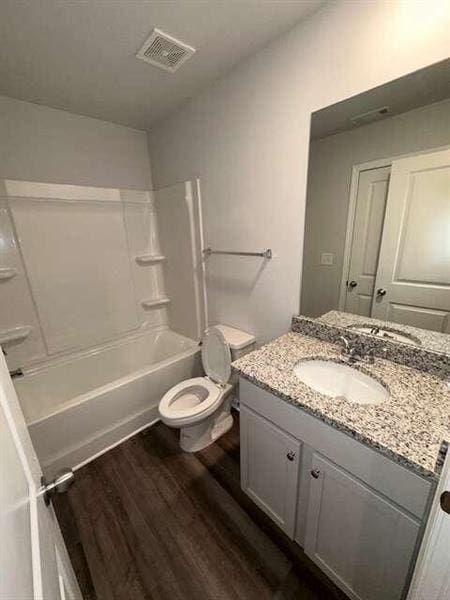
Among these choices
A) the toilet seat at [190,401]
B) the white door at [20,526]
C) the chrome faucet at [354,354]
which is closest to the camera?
the white door at [20,526]

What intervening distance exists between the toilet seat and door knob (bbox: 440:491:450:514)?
1273mm

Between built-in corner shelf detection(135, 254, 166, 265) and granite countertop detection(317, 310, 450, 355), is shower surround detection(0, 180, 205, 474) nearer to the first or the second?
built-in corner shelf detection(135, 254, 166, 265)

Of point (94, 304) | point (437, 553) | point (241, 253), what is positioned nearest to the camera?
point (437, 553)

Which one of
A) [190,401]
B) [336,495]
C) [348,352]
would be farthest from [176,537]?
[348,352]

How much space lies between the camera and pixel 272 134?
4.80 feet

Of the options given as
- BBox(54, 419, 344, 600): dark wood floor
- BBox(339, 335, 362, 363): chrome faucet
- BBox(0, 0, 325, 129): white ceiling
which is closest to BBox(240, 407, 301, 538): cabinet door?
BBox(54, 419, 344, 600): dark wood floor

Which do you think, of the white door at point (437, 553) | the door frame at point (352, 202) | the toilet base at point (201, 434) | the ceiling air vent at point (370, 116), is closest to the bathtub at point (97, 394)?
the toilet base at point (201, 434)

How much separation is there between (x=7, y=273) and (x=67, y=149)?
1066 mm

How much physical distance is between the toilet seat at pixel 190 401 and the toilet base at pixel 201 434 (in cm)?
14

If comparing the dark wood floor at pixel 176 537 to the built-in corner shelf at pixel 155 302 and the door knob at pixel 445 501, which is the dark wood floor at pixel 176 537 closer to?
the door knob at pixel 445 501

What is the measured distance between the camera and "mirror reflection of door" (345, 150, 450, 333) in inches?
40.9

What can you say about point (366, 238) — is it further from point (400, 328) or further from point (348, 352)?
point (348, 352)

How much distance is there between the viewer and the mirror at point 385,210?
102 centimetres

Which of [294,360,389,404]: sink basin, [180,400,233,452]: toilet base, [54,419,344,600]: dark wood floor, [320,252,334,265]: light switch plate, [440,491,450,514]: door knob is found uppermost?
[320,252,334,265]: light switch plate
